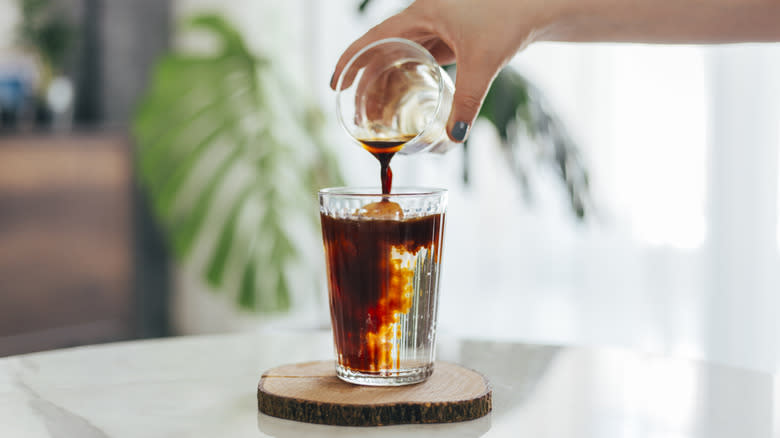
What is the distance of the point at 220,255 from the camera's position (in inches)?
112

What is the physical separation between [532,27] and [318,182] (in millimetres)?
2029

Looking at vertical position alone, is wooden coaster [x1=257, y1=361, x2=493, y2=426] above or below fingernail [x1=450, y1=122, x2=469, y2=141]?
below

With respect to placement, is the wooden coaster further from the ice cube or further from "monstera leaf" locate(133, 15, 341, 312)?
"monstera leaf" locate(133, 15, 341, 312)

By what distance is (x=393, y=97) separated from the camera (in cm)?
94

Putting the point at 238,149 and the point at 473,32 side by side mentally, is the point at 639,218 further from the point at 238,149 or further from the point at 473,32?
the point at 473,32

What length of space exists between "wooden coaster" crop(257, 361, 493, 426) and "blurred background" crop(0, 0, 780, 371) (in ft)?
3.22

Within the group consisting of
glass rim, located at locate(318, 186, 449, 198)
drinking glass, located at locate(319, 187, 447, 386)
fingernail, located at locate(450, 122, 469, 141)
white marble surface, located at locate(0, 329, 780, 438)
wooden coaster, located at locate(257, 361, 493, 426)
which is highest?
fingernail, located at locate(450, 122, 469, 141)

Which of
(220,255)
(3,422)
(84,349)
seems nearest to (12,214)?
(220,255)

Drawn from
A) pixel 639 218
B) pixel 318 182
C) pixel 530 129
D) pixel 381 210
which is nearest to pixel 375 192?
pixel 381 210

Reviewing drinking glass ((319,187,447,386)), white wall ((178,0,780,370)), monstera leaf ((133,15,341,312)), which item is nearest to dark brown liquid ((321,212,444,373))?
drinking glass ((319,187,447,386))

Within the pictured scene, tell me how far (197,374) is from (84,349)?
0.20 m

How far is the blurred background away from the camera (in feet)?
7.79

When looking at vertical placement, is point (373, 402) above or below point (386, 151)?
below

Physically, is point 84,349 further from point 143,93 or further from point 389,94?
point 143,93
